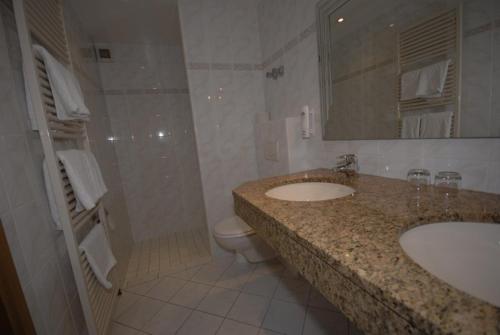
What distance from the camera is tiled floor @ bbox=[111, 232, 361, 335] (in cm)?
132

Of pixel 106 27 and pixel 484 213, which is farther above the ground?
pixel 106 27

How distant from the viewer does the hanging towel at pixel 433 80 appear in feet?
2.60

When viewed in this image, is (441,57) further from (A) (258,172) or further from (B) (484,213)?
(A) (258,172)

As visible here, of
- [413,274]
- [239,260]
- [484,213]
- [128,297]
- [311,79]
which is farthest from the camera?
[239,260]

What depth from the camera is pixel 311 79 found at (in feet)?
4.90

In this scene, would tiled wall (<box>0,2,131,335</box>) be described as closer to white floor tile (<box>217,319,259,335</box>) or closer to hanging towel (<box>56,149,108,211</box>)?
hanging towel (<box>56,149,108,211</box>)

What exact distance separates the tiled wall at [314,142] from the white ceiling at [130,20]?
36.8 inches

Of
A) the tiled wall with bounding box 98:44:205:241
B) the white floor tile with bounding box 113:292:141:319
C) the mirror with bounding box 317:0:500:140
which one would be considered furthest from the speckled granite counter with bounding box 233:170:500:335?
the tiled wall with bounding box 98:44:205:241

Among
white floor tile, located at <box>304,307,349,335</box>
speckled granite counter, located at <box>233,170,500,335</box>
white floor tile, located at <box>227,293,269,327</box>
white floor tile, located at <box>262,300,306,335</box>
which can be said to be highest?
speckled granite counter, located at <box>233,170,500,335</box>

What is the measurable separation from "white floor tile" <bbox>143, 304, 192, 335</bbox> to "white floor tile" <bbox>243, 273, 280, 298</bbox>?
476 mm

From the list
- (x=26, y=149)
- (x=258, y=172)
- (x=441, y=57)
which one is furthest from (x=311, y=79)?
(x=26, y=149)

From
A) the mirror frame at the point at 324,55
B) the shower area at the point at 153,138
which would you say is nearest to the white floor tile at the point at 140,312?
the shower area at the point at 153,138

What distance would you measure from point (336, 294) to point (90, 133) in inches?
78.4

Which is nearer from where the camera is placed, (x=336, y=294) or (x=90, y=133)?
(x=336, y=294)
